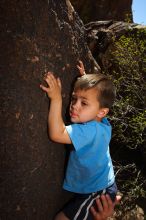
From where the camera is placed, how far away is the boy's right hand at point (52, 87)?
222cm

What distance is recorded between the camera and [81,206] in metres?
2.60

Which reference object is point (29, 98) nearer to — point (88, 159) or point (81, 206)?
point (88, 159)

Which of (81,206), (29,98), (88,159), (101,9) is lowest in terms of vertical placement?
(81,206)

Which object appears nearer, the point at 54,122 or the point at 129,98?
the point at 54,122

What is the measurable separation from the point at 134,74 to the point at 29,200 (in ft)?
29.2

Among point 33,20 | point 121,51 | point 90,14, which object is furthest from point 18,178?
point 90,14

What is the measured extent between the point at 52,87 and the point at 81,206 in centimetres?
109

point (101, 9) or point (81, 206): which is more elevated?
point (101, 9)

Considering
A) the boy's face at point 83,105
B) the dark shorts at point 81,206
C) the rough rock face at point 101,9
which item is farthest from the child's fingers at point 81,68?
the rough rock face at point 101,9

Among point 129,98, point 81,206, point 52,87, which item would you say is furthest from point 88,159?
point 129,98

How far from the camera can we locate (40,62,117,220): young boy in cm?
228

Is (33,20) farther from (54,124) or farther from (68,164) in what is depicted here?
(68,164)

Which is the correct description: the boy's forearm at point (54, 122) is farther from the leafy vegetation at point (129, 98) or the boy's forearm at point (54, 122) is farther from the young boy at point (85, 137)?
the leafy vegetation at point (129, 98)

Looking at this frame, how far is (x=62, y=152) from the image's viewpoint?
260 cm
